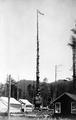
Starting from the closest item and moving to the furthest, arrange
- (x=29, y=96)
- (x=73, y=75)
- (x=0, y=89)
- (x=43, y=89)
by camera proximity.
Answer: (x=73, y=75) < (x=43, y=89) < (x=29, y=96) < (x=0, y=89)

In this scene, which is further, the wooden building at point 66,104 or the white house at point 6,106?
the white house at point 6,106

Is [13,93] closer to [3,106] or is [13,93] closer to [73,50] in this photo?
[3,106]

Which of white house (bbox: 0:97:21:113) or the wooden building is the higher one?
the wooden building

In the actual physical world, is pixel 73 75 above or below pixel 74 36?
below

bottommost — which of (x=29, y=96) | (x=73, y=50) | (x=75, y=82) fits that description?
(x=29, y=96)

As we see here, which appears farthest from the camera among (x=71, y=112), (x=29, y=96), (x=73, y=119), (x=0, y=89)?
(x=0, y=89)

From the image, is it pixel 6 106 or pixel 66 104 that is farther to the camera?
pixel 6 106

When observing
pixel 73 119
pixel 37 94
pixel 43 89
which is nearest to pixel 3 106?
pixel 37 94

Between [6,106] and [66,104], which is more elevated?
[66,104]

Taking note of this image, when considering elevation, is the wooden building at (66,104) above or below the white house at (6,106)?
above

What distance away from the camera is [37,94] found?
3994 cm

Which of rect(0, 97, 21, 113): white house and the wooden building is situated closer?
the wooden building

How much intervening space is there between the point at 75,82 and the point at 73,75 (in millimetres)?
1228

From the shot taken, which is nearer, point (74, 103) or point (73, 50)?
point (74, 103)
